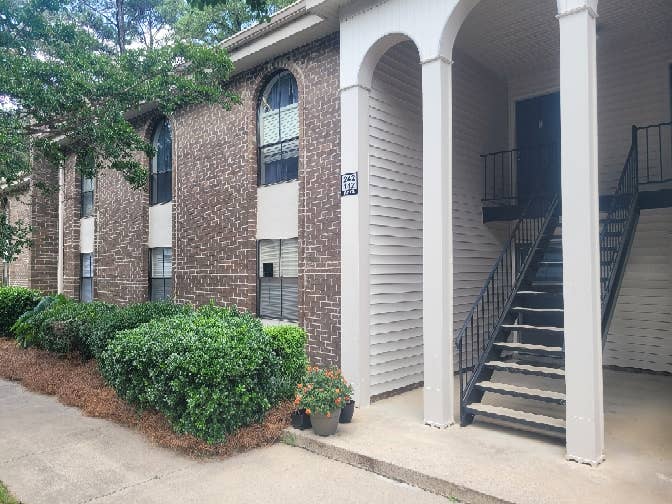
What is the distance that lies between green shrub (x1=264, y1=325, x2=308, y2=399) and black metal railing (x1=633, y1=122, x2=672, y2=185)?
19.6 feet

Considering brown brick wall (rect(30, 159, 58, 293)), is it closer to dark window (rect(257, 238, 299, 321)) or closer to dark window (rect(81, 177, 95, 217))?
dark window (rect(81, 177, 95, 217))

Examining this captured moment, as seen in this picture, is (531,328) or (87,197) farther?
(87,197)

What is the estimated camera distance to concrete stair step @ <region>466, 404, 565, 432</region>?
17.9ft

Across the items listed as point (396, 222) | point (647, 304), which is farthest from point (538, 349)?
point (647, 304)

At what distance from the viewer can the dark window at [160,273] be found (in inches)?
468

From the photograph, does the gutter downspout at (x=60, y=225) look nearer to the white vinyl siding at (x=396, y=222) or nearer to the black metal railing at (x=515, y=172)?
the white vinyl siding at (x=396, y=222)

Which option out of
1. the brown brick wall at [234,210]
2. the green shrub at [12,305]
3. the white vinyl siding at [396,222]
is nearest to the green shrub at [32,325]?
the green shrub at [12,305]

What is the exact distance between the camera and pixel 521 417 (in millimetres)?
5711

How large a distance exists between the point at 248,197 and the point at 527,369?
568 centimetres

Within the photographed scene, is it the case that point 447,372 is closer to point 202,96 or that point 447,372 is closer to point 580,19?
point 580,19

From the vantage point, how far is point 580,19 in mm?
5082

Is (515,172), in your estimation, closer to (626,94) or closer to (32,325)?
(626,94)

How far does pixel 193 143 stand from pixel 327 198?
4188 mm

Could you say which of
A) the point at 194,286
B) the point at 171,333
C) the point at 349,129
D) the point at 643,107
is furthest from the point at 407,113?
the point at 194,286
